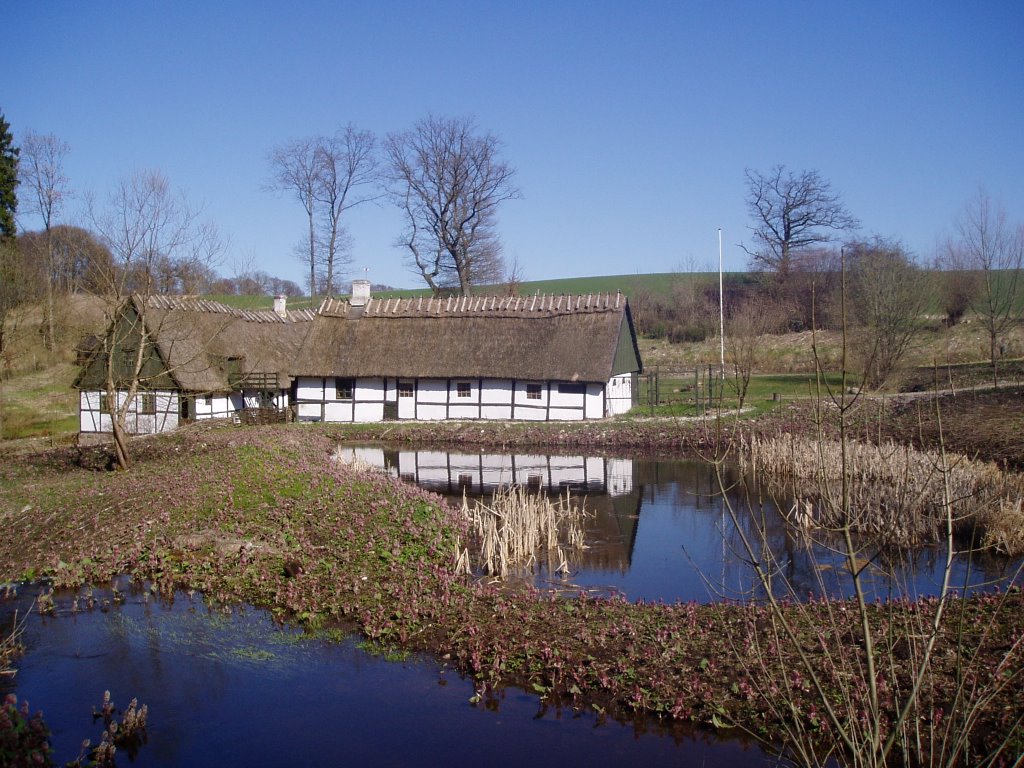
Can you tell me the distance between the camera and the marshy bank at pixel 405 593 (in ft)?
26.0

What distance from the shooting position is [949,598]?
351 inches

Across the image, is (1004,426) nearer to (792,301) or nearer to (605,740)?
(605,740)

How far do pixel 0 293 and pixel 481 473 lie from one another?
21948 millimetres

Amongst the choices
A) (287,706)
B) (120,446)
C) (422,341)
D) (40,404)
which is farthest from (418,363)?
(287,706)

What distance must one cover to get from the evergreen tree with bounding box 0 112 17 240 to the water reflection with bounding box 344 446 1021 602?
2365 cm

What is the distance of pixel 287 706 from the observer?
8.29 m

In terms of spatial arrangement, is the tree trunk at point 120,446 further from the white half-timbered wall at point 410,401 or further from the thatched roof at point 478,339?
the thatched roof at point 478,339

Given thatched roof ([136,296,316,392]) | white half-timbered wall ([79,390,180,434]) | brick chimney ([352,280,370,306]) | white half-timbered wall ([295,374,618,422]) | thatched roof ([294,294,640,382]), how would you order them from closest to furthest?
1. thatched roof ([136,296,316,392])
2. white half-timbered wall ([79,390,180,434])
3. white half-timbered wall ([295,374,618,422])
4. thatched roof ([294,294,640,382])
5. brick chimney ([352,280,370,306])

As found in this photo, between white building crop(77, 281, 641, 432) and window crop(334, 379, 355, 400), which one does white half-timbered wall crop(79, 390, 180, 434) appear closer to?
white building crop(77, 281, 641, 432)

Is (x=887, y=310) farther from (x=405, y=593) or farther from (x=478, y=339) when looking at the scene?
(x=405, y=593)

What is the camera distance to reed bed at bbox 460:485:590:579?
41.7 feet

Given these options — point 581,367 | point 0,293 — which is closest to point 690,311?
point 581,367

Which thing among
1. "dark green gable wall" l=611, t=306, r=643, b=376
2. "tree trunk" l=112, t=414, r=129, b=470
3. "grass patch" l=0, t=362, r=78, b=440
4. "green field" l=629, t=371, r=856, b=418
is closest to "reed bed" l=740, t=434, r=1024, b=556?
"green field" l=629, t=371, r=856, b=418

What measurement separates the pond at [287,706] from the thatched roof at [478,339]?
22.0 metres
